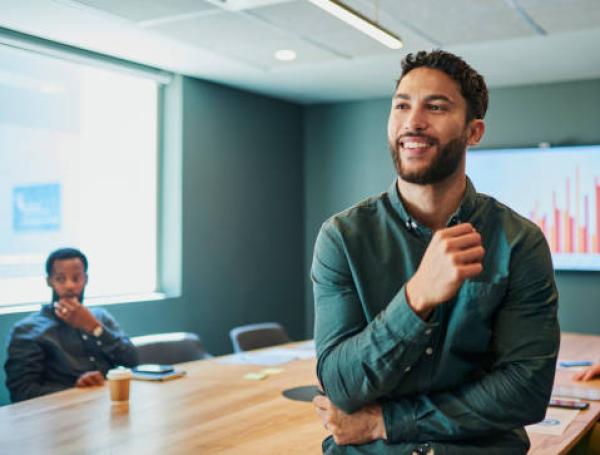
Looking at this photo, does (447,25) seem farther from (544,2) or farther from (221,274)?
(221,274)

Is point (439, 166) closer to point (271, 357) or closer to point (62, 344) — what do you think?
point (271, 357)

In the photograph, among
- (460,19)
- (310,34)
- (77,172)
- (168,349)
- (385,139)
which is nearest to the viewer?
(168,349)

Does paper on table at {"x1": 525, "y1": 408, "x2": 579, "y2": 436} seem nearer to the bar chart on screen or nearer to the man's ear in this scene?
the man's ear

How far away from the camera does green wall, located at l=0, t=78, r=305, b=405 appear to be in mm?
5875

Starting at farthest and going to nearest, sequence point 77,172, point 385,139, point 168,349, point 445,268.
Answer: point 385,139 → point 77,172 → point 168,349 → point 445,268

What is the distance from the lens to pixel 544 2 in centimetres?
403

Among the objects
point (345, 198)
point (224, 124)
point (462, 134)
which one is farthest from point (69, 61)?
point (462, 134)

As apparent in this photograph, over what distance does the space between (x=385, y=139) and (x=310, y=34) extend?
2.43 metres

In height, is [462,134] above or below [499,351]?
above

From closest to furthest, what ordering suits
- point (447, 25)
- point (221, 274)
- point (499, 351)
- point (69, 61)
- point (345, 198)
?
point (499, 351), point (447, 25), point (69, 61), point (221, 274), point (345, 198)

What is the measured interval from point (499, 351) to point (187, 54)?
424cm

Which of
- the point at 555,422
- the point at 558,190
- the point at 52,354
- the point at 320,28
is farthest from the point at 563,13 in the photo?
the point at 52,354

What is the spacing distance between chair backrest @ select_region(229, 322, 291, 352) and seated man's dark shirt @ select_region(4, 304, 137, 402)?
805 mm

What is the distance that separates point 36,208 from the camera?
4910 millimetres
